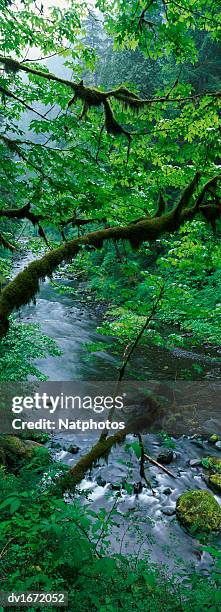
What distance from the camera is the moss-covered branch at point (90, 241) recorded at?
3.82 metres

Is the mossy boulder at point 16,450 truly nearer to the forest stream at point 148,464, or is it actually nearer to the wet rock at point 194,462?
the forest stream at point 148,464

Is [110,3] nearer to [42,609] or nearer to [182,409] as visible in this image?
[42,609]

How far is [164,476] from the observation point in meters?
8.12

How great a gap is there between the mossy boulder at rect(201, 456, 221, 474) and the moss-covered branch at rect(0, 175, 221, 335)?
19.3 ft

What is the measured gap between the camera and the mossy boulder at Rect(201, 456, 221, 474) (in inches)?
325

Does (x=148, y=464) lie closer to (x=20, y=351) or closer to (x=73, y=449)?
(x=73, y=449)

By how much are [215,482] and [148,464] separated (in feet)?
4.96

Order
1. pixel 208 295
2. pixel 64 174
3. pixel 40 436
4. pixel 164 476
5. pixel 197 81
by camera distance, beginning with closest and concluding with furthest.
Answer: pixel 64 174, pixel 164 476, pixel 40 436, pixel 208 295, pixel 197 81

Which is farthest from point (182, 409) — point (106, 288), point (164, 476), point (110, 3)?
point (106, 288)

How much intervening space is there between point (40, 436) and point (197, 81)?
21.9 m

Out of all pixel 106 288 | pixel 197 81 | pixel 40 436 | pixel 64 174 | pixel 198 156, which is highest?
pixel 197 81

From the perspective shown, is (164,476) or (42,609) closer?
(42,609)

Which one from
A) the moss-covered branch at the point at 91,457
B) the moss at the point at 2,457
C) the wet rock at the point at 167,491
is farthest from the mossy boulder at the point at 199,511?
the moss at the point at 2,457

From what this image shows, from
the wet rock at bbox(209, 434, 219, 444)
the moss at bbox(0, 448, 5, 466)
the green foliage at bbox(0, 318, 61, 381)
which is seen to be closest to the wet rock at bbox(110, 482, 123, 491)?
the moss at bbox(0, 448, 5, 466)
